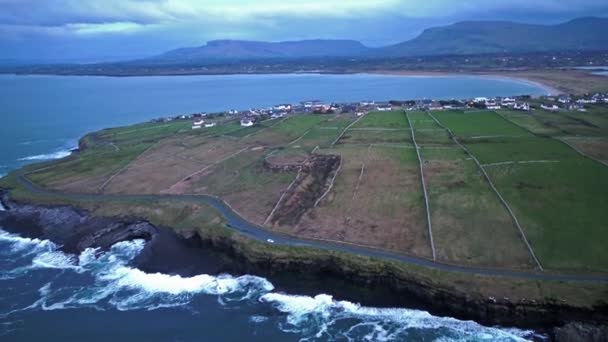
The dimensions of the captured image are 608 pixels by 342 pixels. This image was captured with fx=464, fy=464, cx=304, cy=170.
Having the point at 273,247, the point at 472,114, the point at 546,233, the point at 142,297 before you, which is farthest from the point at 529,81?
the point at 142,297

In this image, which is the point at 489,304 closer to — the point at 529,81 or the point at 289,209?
the point at 289,209

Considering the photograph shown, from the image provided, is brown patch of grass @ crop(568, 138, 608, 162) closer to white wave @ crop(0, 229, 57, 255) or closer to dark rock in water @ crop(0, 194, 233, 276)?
dark rock in water @ crop(0, 194, 233, 276)

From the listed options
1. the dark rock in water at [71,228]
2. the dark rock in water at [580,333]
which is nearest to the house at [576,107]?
the dark rock in water at [580,333]

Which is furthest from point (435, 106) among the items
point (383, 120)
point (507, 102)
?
point (383, 120)

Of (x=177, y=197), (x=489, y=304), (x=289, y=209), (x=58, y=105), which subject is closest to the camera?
(x=489, y=304)

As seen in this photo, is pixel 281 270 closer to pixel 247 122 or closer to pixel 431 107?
pixel 247 122

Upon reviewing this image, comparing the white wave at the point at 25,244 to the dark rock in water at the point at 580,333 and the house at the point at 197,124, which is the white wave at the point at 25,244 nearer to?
the dark rock in water at the point at 580,333
